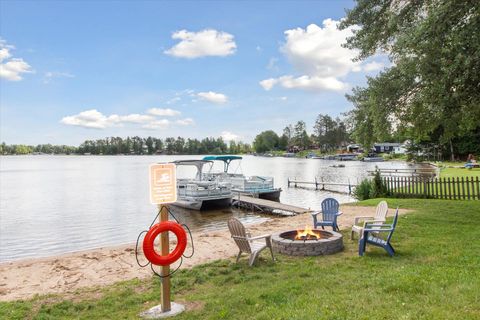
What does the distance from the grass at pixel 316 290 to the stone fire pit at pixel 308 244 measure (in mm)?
192

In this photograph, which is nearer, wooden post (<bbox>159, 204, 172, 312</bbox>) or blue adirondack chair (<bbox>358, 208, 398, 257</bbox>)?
wooden post (<bbox>159, 204, 172, 312</bbox>)

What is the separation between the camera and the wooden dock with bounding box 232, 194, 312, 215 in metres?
19.3

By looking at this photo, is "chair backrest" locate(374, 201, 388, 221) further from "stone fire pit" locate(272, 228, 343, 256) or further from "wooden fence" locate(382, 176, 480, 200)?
"wooden fence" locate(382, 176, 480, 200)

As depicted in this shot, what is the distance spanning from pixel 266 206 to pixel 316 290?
16000 millimetres

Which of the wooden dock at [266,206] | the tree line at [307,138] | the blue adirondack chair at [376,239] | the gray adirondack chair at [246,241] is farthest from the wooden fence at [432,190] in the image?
the tree line at [307,138]

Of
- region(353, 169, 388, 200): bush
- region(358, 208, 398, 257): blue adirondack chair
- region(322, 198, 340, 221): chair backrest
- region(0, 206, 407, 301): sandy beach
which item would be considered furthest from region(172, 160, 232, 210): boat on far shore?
region(358, 208, 398, 257): blue adirondack chair

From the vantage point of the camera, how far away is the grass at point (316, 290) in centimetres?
445

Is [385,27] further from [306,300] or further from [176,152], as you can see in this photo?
[176,152]

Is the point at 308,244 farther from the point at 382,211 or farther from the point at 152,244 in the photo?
the point at 152,244

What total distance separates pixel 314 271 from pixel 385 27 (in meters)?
8.61

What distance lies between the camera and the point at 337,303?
4668 millimetres

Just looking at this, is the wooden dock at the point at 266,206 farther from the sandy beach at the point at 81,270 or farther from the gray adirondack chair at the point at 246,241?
the gray adirondack chair at the point at 246,241

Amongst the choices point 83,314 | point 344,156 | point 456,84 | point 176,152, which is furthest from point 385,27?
point 176,152

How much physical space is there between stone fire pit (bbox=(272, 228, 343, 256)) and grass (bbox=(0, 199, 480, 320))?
0.19m
